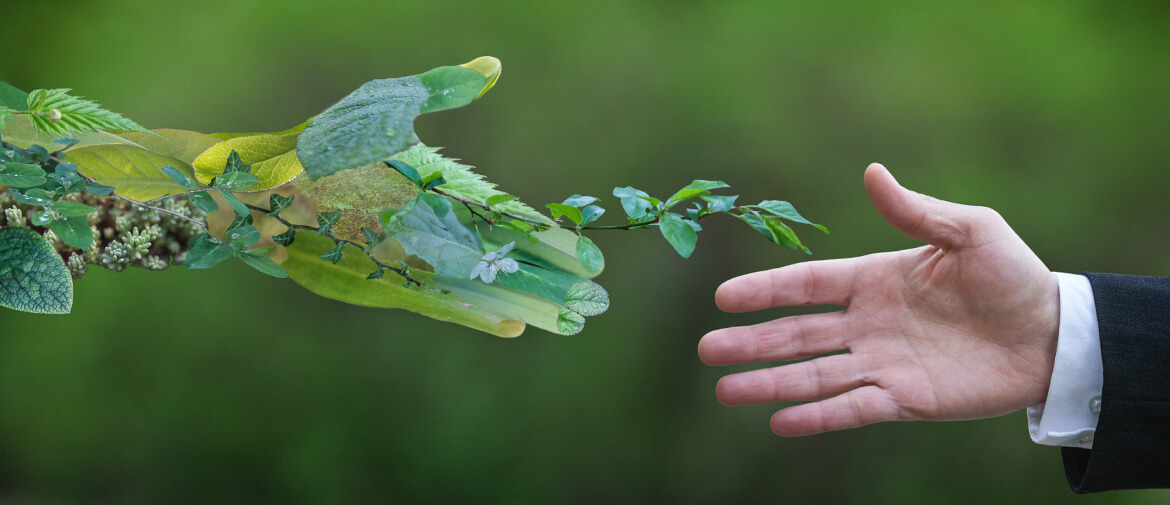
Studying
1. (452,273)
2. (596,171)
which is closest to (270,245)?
(452,273)

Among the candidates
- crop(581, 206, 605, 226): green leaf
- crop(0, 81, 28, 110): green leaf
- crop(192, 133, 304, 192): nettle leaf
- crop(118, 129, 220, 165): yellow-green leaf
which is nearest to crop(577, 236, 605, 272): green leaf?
crop(581, 206, 605, 226): green leaf

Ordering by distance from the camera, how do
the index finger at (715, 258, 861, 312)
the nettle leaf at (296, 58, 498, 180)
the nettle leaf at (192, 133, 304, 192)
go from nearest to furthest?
the nettle leaf at (296, 58, 498, 180)
the nettle leaf at (192, 133, 304, 192)
the index finger at (715, 258, 861, 312)

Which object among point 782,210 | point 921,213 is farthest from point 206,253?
point 921,213

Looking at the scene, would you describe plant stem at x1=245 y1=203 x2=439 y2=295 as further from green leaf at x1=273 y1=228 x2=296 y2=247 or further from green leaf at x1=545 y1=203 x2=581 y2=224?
green leaf at x1=545 y1=203 x2=581 y2=224

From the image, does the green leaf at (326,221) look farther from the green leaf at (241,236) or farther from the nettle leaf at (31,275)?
the nettle leaf at (31,275)

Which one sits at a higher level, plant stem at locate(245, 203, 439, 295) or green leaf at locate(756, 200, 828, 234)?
green leaf at locate(756, 200, 828, 234)

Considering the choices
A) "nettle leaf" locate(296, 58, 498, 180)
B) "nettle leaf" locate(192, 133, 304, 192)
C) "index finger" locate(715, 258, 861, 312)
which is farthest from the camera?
"index finger" locate(715, 258, 861, 312)

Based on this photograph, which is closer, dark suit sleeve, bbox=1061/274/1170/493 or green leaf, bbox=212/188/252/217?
green leaf, bbox=212/188/252/217

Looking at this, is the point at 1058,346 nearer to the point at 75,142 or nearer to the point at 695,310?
the point at 695,310
